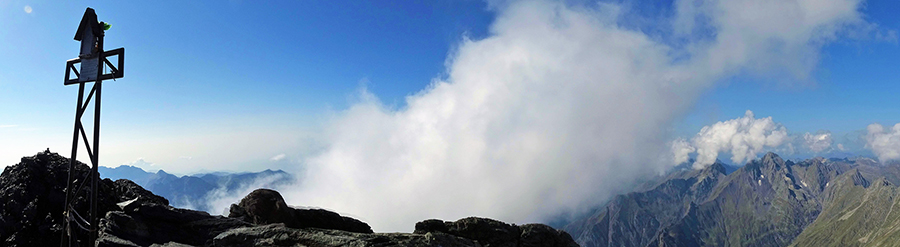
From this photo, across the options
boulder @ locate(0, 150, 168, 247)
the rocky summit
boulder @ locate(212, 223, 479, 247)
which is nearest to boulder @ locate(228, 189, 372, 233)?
the rocky summit

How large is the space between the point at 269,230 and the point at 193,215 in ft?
25.5

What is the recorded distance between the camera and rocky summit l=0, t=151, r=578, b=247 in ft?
69.2

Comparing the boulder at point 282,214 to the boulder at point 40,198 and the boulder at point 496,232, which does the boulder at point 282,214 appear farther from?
the boulder at point 40,198

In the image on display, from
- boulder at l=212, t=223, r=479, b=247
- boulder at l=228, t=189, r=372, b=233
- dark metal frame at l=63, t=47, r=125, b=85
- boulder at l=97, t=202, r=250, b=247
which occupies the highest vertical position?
dark metal frame at l=63, t=47, r=125, b=85

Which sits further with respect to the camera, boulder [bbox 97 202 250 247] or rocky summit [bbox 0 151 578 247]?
boulder [bbox 97 202 250 247]

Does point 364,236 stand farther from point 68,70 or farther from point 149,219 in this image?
point 68,70

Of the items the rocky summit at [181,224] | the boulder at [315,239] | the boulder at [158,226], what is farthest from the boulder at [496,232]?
the boulder at [158,226]

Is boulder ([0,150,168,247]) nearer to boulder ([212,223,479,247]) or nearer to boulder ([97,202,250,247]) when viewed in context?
boulder ([97,202,250,247])

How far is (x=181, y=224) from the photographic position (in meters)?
24.7

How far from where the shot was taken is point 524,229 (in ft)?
127

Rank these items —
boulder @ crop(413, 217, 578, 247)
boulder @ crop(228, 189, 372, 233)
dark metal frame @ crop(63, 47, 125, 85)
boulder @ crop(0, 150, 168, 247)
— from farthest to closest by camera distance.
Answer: boulder @ crop(413, 217, 578, 247) → boulder @ crop(228, 189, 372, 233) → boulder @ crop(0, 150, 168, 247) → dark metal frame @ crop(63, 47, 125, 85)

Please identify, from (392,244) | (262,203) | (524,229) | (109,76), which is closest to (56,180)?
(262,203)

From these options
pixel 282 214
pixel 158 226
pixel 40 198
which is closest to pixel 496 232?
pixel 282 214

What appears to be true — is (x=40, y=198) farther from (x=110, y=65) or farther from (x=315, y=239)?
(x=315, y=239)
